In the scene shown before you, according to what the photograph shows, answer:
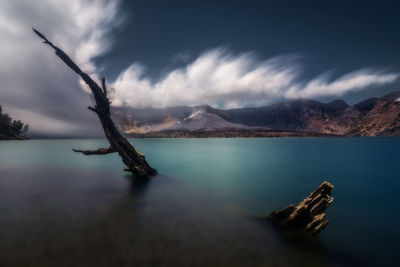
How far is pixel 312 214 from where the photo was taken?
870 cm

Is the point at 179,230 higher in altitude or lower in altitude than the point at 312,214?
lower

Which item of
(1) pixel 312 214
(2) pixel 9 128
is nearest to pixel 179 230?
(1) pixel 312 214

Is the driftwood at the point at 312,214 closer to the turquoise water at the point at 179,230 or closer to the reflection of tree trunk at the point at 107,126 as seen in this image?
the turquoise water at the point at 179,230

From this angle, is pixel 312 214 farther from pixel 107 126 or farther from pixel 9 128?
pixel 9 128

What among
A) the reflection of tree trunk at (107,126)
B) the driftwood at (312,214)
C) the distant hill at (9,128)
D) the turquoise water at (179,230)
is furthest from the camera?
the distant hill at (9,128)

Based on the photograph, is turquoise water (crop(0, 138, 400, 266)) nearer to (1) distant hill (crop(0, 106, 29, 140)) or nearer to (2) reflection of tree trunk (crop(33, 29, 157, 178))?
(2) reflection of tree trunk (crop(33, 29, 157, 178))

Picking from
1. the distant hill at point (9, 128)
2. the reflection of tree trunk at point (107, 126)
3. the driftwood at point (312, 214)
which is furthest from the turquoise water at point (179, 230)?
the distant hill at point (9, 128)

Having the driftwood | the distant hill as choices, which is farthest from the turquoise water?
the distant hill

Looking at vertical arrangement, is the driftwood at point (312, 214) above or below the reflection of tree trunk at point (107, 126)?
below

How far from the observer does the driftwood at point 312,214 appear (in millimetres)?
8250

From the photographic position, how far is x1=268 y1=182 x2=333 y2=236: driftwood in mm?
8250

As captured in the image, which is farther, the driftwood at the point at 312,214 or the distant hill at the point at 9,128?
the distant hill at the point at 9,128

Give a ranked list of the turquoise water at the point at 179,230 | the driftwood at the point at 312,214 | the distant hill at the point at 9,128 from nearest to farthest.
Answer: the turquoise water at the point at 179,230 → the driftwood at the point at 312,214 → the distant hill at the point at 9,128

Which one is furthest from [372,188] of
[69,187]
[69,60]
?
[69,60]
